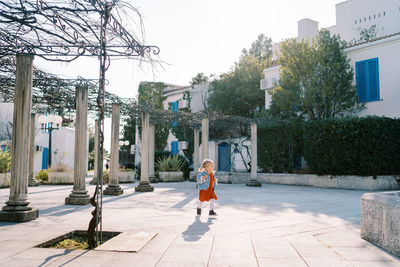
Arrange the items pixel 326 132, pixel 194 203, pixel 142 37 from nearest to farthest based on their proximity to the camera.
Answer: pixel 142 37, pixel 194 203, pixel 326 132

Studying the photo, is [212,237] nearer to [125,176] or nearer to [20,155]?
[20,155]

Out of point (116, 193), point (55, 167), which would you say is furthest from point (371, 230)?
point (55, 167)

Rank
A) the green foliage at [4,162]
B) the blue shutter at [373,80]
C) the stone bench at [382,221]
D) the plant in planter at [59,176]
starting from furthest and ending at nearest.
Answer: the plant in planter at [59,176] < the blue shutter at [373,80] < the green foliage at [4,162] < the stone bench at [382,221]

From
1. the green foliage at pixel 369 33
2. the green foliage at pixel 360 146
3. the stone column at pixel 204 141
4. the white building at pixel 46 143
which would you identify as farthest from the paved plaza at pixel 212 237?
the white building at pixel 46 143

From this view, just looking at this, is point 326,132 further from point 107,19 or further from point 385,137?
point 107,19

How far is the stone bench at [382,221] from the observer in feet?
13.5

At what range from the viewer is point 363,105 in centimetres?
1505

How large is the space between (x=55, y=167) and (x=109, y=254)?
13.9 m

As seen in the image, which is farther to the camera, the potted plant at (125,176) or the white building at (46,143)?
the white building at (46,143)

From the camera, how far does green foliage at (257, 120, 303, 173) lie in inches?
650

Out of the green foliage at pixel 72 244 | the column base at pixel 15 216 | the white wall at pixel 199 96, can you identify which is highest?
the white wall at pixel 199 96

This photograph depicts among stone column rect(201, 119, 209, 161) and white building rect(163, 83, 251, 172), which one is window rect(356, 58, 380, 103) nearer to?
white building rect(163, 83, 251, 172)

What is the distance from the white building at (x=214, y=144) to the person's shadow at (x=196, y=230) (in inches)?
557

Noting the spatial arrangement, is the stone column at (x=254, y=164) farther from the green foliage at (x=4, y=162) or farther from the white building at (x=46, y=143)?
the white building at (x=46, y=143)
